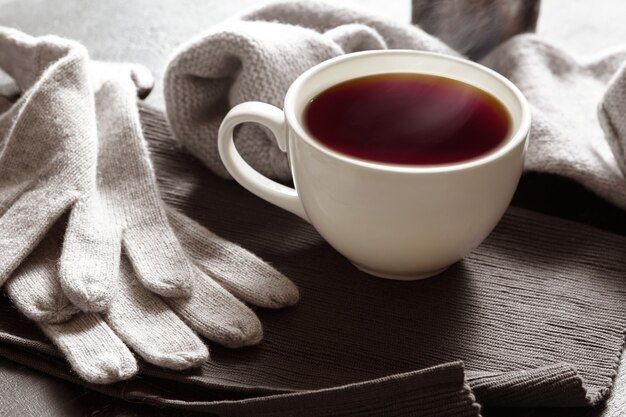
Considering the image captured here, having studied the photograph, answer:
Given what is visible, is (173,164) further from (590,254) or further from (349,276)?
(590,254)

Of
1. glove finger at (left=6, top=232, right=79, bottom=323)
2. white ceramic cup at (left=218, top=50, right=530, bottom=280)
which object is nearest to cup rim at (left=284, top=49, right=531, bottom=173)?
white ceramic cup at (left=218, top=50, right=530, bottom=280)

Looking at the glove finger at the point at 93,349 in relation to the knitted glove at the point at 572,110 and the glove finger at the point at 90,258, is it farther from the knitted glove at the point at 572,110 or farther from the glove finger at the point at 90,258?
the knitted glove at the point at 572,110

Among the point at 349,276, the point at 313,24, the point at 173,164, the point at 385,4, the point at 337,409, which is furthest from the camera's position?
the point at 385,4

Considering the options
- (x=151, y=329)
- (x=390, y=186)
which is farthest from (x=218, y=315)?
(x=390, y=186)

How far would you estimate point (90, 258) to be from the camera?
0.64m

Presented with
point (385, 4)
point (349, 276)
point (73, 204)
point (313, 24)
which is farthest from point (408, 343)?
point (385, 4)

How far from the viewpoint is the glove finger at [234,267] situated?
645mm

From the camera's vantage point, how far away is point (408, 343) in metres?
0.62

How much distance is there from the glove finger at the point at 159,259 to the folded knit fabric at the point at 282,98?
11 centimetres

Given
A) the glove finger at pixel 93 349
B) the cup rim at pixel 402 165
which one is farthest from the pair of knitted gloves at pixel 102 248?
the cup rim at pixel 402 165

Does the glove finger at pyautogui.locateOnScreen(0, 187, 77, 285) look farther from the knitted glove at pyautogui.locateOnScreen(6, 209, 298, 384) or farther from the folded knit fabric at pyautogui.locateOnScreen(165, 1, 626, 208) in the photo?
the folded knit fabric at pyautogui.locateOnScreen(165, 1, 626, 208)

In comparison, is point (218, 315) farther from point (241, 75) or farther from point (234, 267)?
point (241, 75)

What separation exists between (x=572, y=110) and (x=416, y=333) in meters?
0.34

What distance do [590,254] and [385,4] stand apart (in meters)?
0.59
